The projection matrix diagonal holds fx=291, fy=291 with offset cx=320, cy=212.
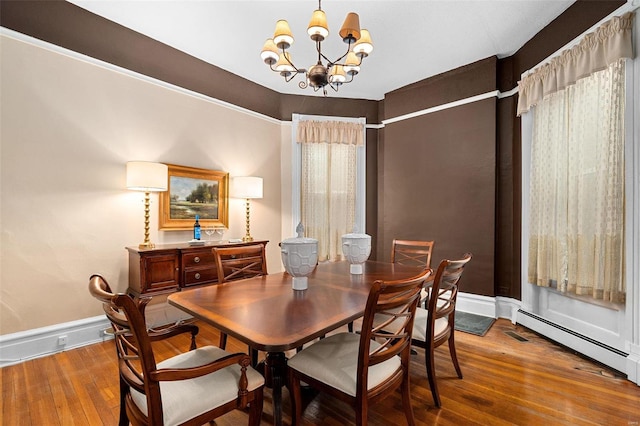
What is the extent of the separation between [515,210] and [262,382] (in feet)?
11.1

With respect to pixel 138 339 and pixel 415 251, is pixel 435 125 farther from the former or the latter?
pixel 138 339

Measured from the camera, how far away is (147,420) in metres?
1.10

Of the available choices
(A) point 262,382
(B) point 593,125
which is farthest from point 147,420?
(B) point 593,125

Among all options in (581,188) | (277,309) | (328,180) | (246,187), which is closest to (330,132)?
(328,180)

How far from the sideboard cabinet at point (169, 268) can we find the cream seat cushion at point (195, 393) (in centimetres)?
162

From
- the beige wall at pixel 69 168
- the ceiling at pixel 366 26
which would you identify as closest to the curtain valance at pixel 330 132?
the ceiling at pixel 366 26

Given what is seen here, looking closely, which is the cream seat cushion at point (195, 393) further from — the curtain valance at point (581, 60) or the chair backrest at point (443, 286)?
the curtain valance at point (581, 60)

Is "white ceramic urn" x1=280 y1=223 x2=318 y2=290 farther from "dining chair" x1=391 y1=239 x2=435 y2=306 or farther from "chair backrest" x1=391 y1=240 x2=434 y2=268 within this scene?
"chair backrest" x1=391 y1=240 x2=434 y2=268

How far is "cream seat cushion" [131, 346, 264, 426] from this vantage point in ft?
3.62

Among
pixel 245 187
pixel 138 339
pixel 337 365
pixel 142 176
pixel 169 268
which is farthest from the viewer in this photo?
pixel 245 187

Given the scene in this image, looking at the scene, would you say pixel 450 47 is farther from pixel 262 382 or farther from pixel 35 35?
pixel 35 35

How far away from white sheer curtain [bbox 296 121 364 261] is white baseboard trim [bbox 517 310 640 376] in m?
2.50

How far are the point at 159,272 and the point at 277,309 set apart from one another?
1.91m

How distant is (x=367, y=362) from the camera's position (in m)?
1.25
